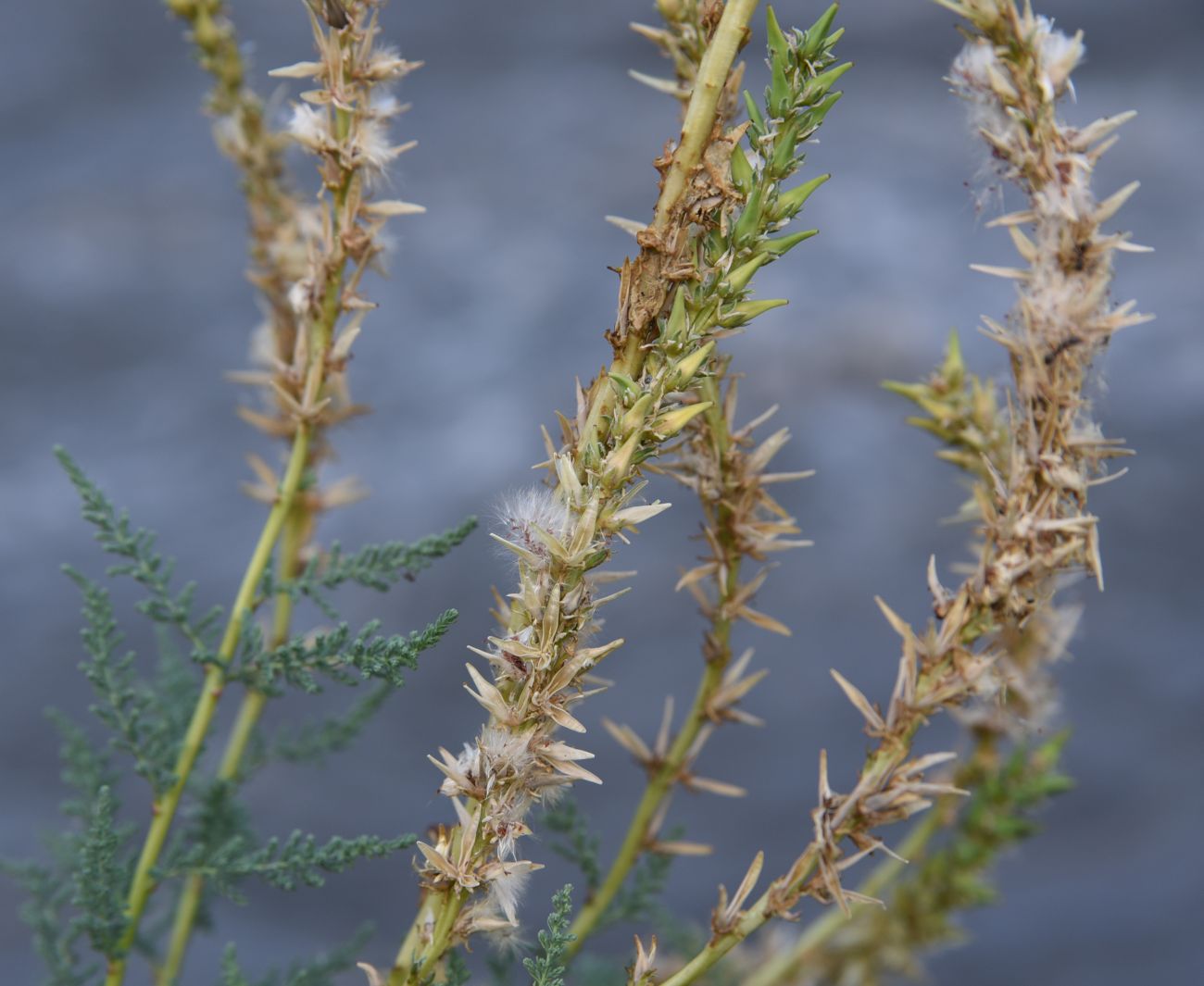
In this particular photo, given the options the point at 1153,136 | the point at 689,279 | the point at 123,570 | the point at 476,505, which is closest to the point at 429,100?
the point at 476,505

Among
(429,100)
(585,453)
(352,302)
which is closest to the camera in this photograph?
(585,453)

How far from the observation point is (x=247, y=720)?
50 cm

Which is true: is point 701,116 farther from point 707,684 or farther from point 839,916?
point 839,916

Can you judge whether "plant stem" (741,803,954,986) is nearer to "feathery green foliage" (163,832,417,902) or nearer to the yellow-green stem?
"feathery green foliage" (163,832,417,902)

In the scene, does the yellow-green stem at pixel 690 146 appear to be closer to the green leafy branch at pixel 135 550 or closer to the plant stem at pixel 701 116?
the plant stem at pixel 701 116

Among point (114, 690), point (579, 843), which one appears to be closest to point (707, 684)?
point (579, 843)

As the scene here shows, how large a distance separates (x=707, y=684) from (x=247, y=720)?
220 millimetres

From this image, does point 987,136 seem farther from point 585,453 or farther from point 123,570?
point 123,570

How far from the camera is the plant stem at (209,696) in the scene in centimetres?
39

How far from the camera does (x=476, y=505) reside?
1.03m

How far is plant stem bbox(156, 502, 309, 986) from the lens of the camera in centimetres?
49

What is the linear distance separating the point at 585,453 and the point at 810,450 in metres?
0.84

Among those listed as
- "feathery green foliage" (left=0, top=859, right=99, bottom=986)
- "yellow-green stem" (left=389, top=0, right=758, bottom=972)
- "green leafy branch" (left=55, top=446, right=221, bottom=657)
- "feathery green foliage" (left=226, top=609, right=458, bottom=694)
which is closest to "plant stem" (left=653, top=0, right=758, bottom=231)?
"yellow-green stem" (left=389, top=0, right=758, bottom=972)

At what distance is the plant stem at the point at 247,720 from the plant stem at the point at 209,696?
8 centimetres
